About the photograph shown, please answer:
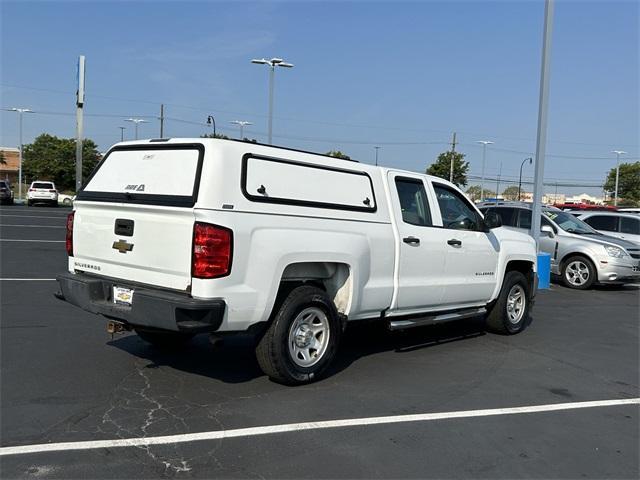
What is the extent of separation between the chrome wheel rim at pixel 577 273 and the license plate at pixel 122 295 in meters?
11.1

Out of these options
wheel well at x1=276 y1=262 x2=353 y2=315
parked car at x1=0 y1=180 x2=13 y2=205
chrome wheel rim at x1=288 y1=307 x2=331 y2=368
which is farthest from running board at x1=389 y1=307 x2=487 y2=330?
parked car at x1=0 y1=180 x2=13 y2=205

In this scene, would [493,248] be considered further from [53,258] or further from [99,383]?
[53,258]

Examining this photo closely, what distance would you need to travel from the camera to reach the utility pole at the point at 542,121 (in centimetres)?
1234

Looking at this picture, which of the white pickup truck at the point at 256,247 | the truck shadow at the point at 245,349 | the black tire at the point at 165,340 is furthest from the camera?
the black tire at the point at 165,340

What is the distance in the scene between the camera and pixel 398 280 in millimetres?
6258

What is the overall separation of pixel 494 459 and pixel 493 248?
3949 millimetres

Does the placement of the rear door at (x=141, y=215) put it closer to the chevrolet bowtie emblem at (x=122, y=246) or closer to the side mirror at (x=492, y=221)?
the chevrolet bowtie emblem at (x=122, y=246)

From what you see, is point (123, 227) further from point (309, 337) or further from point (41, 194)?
point (41, 194)

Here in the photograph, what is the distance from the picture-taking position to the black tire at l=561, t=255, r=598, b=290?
13242 millimetres

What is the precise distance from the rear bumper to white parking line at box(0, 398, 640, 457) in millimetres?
807

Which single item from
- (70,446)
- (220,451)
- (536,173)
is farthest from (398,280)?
(536,173)

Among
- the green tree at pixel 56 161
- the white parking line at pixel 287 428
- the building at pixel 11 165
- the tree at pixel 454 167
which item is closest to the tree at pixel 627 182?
the tree at pixel 454 167

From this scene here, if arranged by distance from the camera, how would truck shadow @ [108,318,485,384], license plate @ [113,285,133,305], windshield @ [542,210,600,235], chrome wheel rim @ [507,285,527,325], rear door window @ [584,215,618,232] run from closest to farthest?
license plate @ [113,285,133,305] < truck shadow @ [108,318,485,384] < chrome wheel rim @ [507,285,527,325] < windshield @ [542,210,600,235] < rear door window @ [584,215,618,232]

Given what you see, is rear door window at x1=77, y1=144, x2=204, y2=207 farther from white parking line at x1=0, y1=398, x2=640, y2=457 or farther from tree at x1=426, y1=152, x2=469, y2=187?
tree at x1=426, y1=152, x2=469, y2=187
